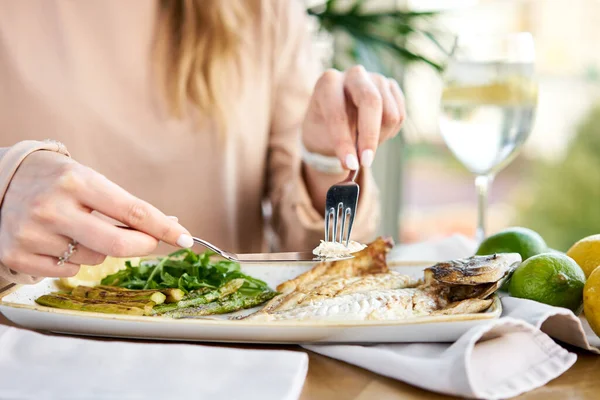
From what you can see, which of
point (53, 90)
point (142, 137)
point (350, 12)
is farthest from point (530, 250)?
point (350, 12)

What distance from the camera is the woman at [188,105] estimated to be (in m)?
1.93

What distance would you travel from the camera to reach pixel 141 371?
823mm

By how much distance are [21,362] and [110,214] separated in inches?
9.2

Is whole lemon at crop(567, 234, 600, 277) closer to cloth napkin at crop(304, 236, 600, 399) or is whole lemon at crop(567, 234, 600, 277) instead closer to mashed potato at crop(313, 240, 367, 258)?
cloth napkin at crop(304, 236, 600, 399)

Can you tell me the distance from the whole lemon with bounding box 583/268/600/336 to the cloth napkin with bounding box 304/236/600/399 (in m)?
0.03

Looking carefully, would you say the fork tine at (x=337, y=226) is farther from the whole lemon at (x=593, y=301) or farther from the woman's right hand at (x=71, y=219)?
the whole lemon at (x=593, y=301)

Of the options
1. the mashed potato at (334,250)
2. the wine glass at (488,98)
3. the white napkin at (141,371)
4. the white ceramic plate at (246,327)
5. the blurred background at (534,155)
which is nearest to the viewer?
the white napkin at (141,371)

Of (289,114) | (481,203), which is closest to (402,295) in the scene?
(481,203)

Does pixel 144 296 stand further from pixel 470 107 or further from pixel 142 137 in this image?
pixel 142 137

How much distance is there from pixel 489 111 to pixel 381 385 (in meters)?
0.78

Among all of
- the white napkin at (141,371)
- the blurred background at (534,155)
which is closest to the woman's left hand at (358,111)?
the white napkin at (141,371)

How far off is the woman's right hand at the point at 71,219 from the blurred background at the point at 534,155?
2.11 metres

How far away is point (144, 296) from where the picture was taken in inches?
43.0

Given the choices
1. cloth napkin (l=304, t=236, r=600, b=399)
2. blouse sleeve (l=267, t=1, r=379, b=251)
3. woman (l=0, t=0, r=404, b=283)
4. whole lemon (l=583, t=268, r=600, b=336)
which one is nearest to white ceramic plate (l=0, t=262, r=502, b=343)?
cloth napkin (l=304, t=236, r=600, b=399)
